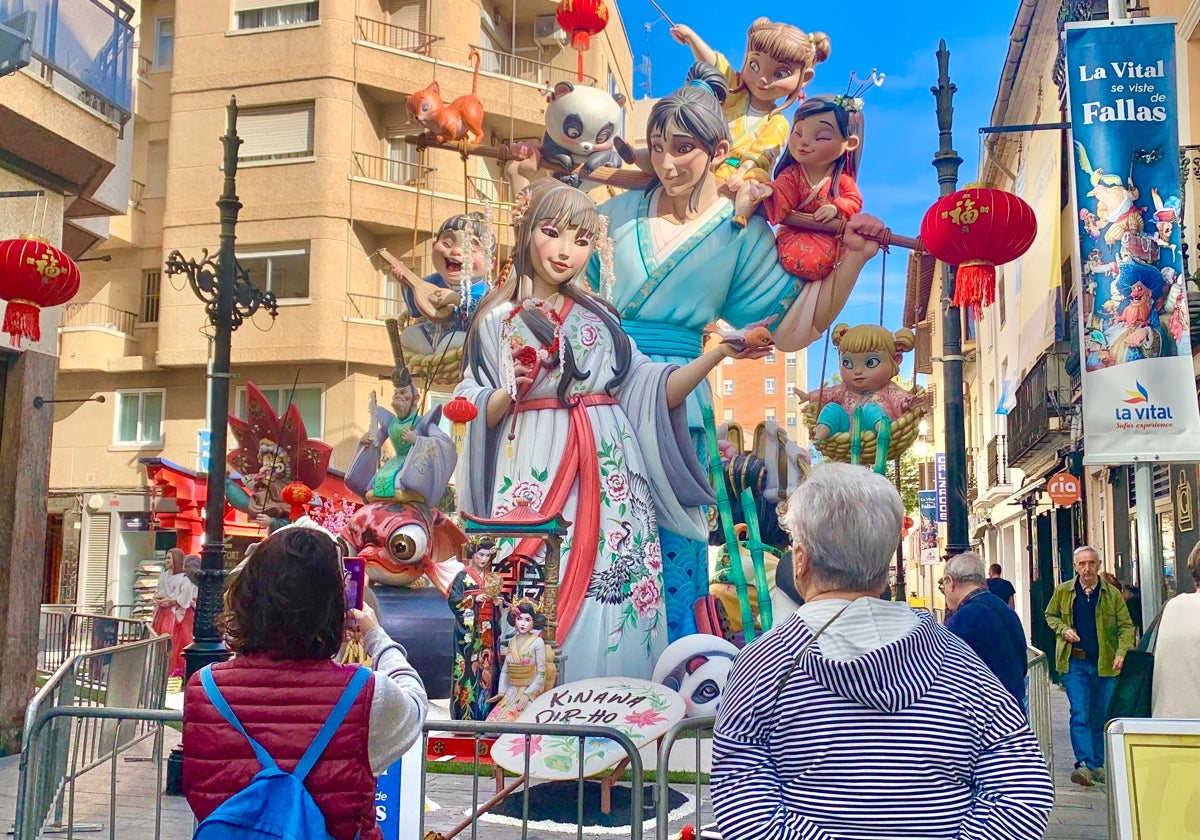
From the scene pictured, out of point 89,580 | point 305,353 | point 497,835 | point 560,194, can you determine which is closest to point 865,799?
point 497,835

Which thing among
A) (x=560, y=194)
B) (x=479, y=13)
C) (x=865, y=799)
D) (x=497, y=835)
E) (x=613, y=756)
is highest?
(x=479, y=13)

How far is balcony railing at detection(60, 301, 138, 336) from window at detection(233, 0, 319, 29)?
5986 mm

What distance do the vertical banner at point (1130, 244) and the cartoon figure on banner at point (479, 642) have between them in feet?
Answer: 16.8

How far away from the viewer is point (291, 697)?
9.11ft

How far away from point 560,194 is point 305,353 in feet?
40.6

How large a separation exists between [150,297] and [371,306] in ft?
17.7

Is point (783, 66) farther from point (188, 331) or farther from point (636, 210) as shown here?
point (188, 331)

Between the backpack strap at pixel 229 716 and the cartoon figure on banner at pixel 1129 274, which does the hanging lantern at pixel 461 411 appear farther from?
the backpack strap at pixel 229 716

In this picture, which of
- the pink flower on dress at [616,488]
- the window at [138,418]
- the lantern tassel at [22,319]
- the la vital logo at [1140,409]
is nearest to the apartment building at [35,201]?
the lantern tassel at [22,319]

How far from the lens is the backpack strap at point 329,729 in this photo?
2.74 meters

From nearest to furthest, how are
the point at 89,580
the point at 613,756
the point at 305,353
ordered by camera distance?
1. the point at 613,756
2. the point at 305,353
3. the point at 89,580

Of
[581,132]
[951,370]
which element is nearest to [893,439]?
[951,370]

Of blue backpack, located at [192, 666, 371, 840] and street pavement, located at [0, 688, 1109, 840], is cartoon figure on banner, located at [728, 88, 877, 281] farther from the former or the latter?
blue backpack, located at [192, 666, 371, 840]

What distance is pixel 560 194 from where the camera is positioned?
1012 cm
